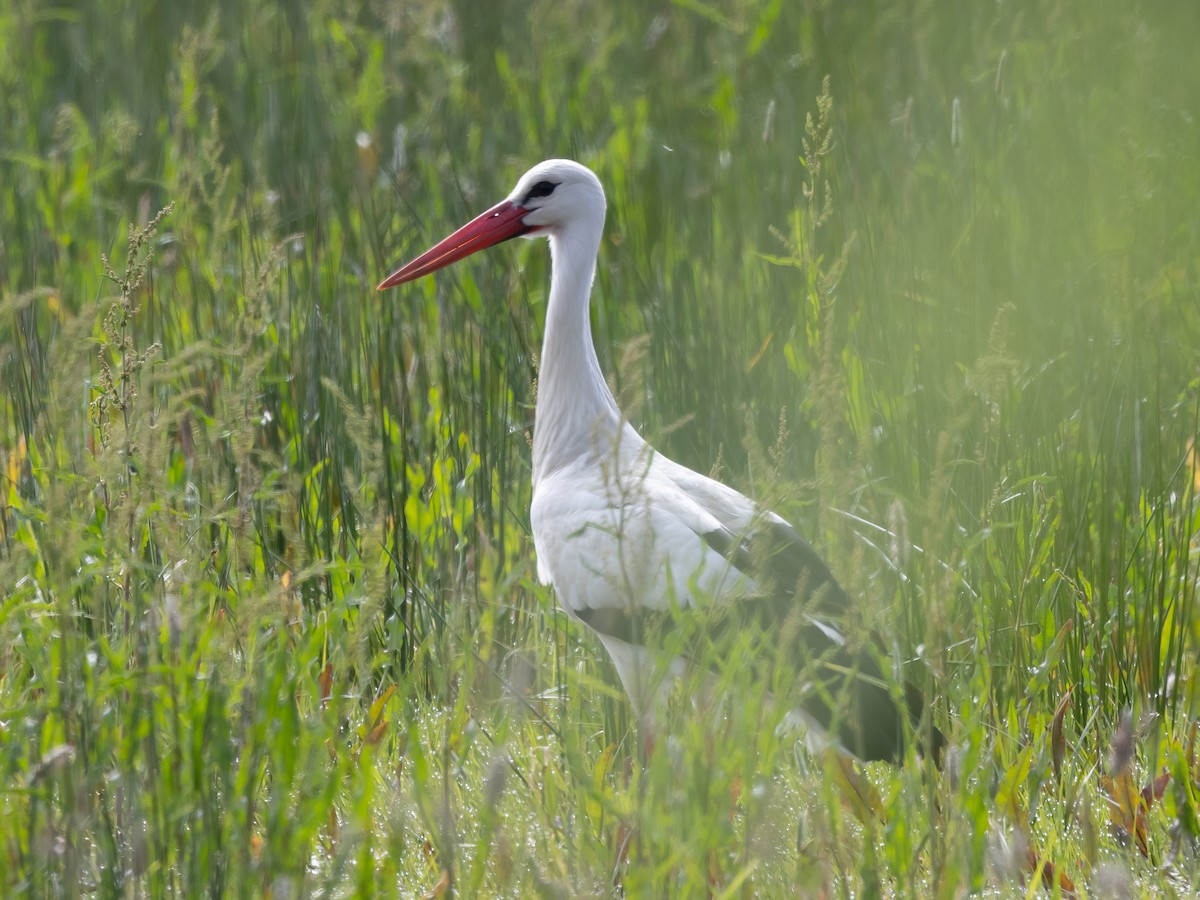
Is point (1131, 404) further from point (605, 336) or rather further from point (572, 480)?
point (605, 336)

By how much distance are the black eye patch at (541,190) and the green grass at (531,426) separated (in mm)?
269

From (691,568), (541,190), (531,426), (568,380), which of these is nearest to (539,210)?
(541,190)

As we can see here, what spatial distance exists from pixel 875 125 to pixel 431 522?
2409 mm

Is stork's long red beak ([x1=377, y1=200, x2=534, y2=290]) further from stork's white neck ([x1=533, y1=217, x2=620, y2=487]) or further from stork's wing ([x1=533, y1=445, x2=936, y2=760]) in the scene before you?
stork's wing ([x1=533, y1=445, x2=936, y2=760])

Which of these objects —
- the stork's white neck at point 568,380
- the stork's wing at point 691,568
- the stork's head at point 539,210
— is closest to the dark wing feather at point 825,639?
the stork's wing at point 691,568

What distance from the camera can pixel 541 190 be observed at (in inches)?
126

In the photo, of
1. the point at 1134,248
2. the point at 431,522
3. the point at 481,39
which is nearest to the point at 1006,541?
the point at 1134,248

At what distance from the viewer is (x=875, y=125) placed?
15.0 ft

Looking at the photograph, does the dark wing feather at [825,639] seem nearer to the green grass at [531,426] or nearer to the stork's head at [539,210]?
the green grass at [531,426]

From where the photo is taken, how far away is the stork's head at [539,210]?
319 centimetres

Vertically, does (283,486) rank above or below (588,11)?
below

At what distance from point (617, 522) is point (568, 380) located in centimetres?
104

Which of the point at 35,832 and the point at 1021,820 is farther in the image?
the point at 1021,820

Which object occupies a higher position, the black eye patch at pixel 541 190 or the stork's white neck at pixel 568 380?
the black eye patch at pixel 541 190
